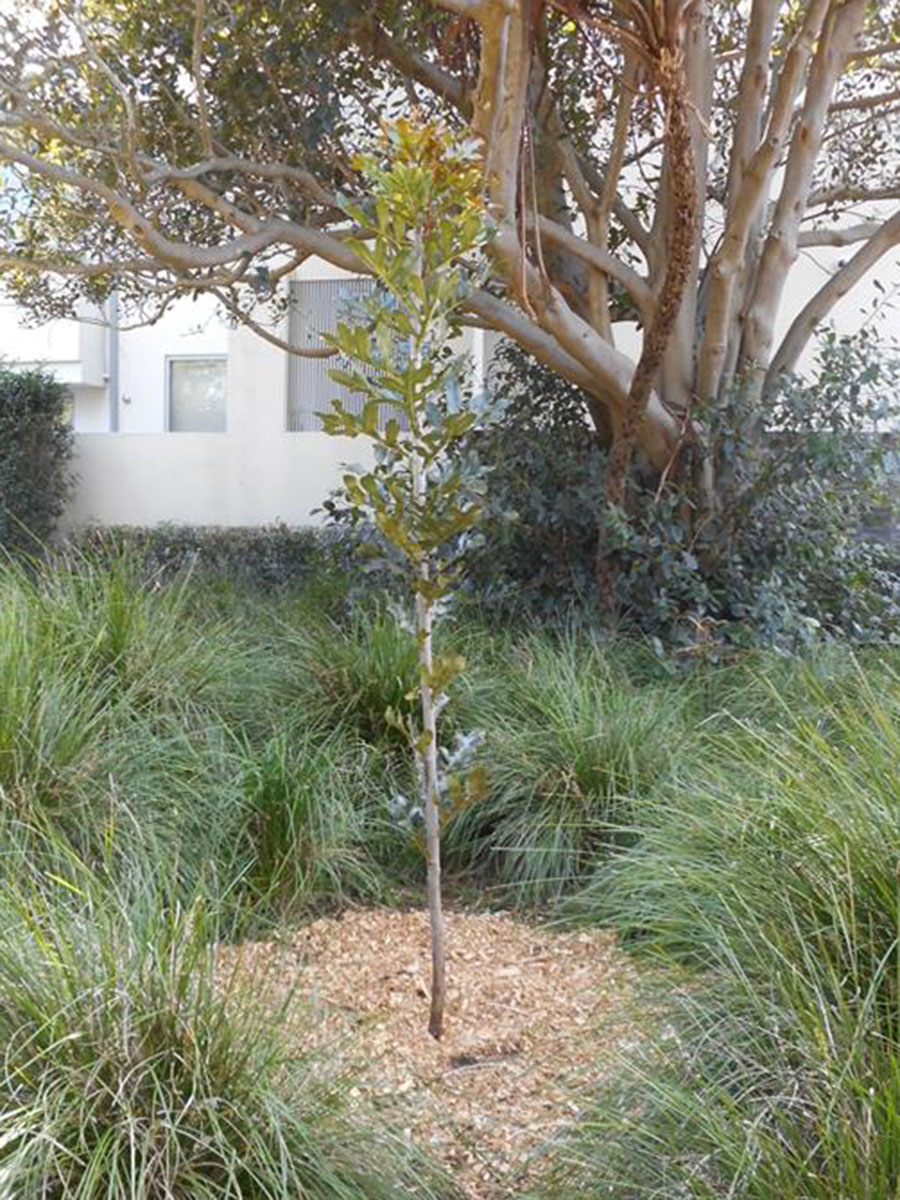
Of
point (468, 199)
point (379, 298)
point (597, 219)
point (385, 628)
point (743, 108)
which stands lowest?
point (385, 628)

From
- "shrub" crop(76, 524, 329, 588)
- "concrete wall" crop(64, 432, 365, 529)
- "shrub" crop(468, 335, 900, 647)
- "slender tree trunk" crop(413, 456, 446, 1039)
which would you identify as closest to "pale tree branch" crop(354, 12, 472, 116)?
"shrub" crop(468, 335, 900, 647)

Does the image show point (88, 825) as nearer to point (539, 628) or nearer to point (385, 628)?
point (385, 628)

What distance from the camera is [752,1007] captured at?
2828 mm

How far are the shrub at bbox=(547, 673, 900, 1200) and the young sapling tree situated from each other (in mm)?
799

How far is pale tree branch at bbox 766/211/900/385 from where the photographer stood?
821 cm

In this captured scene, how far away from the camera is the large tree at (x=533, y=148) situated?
7020 millimetres

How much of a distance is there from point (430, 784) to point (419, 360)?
3.73ft

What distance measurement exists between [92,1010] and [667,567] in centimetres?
503

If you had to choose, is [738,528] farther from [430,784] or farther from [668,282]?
[430,784]

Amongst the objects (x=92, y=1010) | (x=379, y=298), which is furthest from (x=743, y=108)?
(x=92, y=1010)

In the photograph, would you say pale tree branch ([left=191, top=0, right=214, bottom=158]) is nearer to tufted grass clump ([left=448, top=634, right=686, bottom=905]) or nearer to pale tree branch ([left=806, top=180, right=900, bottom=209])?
tufted grass clump ([left=448, top=634, right=686, bottom=905])

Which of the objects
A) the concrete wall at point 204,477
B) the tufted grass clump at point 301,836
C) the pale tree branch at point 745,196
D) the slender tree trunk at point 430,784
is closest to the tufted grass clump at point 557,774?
the tufted grass clump at point 301,836

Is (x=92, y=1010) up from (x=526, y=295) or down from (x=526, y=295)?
down

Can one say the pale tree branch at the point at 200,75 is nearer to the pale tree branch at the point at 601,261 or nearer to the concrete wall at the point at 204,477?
the pale tree branch at the point at 601,261
